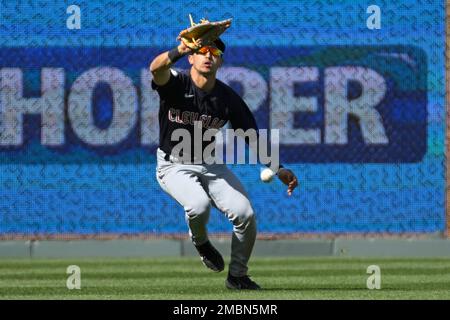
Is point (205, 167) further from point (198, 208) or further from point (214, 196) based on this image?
point (198, 208)

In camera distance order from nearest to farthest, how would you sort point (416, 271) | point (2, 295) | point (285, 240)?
point (2, 295), point (416, 271), point (285, 240)

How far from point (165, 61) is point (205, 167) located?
997 mm

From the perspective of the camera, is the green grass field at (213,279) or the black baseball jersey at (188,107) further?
the black baseball jersey at (188,107)

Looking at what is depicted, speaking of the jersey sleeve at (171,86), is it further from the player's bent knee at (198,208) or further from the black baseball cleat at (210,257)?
the black baseball cleat at (210,257)

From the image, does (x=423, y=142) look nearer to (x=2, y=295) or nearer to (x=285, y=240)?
(x=285, y=240)

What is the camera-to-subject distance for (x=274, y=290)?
10367 millimetres

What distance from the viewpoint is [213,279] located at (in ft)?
38.5

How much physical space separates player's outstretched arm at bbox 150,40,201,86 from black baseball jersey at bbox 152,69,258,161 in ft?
0.38

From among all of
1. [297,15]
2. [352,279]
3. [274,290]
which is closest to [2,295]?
[274,290]

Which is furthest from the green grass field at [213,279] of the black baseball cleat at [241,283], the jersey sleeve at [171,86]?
the jersey sleeve at [171,86]

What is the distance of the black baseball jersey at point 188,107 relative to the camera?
10234mm

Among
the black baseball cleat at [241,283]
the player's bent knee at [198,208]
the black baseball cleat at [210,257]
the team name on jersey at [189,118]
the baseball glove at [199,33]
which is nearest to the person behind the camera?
the baseball glove at [199,33]

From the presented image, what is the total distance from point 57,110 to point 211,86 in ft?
19.8

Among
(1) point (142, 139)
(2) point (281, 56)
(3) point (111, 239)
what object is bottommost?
(3) point (111, 239)
